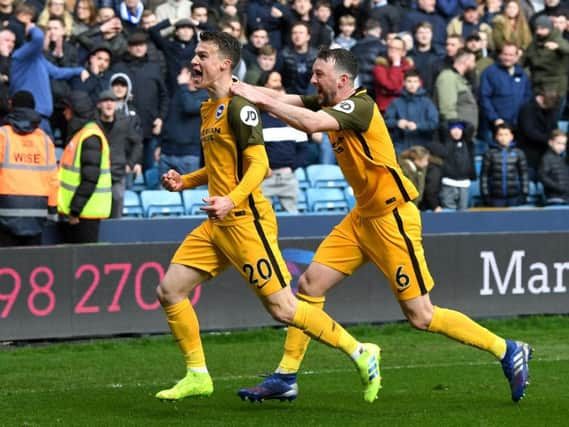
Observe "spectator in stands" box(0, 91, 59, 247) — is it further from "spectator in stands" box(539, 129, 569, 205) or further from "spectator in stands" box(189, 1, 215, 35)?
"spectator in stands" box(539, 129, 569, 205)

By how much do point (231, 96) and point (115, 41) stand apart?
7947mm

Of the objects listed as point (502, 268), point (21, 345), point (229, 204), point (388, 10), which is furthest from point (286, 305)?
point (388, 10)

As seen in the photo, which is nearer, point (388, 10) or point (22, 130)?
point (22, 130)

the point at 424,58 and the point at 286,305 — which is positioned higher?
the point at 286,305

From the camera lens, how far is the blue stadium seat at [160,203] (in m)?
16.3

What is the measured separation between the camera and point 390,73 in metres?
17.6

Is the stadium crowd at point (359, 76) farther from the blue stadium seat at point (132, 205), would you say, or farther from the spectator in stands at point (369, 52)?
the blue stadium seat at point (132, 205)

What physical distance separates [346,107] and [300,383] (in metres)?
2.68

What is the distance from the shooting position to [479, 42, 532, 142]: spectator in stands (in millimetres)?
18797

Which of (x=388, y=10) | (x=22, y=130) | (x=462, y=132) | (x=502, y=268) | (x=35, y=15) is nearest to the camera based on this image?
(x=22, y=130)

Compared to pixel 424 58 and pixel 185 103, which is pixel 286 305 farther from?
pixel 424 58

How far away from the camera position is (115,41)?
1684 centimetres

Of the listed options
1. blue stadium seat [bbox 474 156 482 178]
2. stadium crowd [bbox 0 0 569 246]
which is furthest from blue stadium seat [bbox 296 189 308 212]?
blue stadium seat [bbox 474 156 482 178]

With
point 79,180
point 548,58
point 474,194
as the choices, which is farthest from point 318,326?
point 548,58
